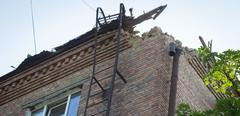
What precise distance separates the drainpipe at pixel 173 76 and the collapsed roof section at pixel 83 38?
160 cm

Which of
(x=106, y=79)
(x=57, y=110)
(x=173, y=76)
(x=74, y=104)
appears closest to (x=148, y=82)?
(x=173, y=76)

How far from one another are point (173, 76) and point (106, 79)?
203 cm

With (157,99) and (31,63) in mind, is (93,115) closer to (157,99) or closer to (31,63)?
(157,99)

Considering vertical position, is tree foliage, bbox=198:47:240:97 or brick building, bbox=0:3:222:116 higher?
brick building, bbox=0:3:222:116

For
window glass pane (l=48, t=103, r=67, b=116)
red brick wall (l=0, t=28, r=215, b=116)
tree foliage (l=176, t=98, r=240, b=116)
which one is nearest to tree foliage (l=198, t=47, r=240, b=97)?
tree foliage (l=176, t=98, r=240, b=116)

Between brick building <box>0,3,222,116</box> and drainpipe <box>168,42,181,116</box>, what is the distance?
7.5 inches

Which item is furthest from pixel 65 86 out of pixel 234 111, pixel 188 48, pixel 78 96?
pixel 234 111

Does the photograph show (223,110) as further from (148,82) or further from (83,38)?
(83,38)

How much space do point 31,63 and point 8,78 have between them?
91cm

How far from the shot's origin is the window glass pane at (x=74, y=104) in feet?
42.9

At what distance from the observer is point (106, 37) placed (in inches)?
559

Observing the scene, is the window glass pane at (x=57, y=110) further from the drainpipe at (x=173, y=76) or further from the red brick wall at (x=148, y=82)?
the drainpipe at (x=173, y=76)

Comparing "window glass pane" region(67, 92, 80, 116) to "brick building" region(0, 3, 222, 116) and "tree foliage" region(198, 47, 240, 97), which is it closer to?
"brick building" region(0, 3, 222, 116)

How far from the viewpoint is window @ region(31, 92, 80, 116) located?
1316 centimetres
